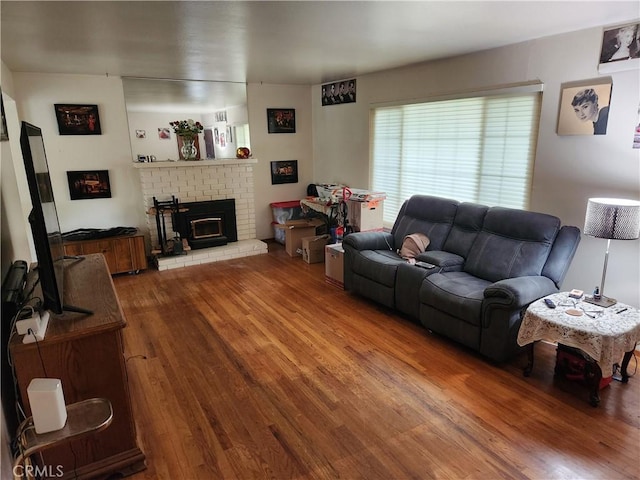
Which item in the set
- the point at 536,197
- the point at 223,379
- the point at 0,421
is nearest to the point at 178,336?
the point at 223,379

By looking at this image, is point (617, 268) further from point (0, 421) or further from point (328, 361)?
point (0, 421)

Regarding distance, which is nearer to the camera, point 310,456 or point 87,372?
point 87,372

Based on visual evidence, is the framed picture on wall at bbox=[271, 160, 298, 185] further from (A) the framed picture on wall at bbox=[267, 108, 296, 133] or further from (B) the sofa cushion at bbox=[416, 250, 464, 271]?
(B) the sofa cushion at bbox=[416, 250, 464, 271]

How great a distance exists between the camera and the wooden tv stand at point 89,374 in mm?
1769

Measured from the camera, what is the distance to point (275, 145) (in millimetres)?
6285

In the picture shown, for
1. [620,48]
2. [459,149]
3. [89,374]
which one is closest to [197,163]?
[459,149]

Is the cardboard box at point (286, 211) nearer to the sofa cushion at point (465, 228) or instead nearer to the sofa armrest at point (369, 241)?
the sofa armrest at point (369, 241)

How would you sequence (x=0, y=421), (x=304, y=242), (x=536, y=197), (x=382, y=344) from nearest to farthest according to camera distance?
(x=0, y=421) < (x=382, y=344) < (x=536, y=197) < (x=304, y=242)

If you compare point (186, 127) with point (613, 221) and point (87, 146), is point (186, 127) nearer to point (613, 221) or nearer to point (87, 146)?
point (87, 146)

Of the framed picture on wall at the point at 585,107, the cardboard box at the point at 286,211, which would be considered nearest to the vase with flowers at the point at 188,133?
the cardboard box at the point at 286,211

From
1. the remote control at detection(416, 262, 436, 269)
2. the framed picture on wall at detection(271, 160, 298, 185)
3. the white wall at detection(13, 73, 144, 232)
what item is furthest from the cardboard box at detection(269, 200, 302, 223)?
the remote control at detection(416, 262, 436, 269)

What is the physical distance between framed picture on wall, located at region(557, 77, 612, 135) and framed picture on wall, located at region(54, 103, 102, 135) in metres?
4.98

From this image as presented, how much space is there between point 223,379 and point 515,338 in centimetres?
206

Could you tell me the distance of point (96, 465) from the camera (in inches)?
76.4
